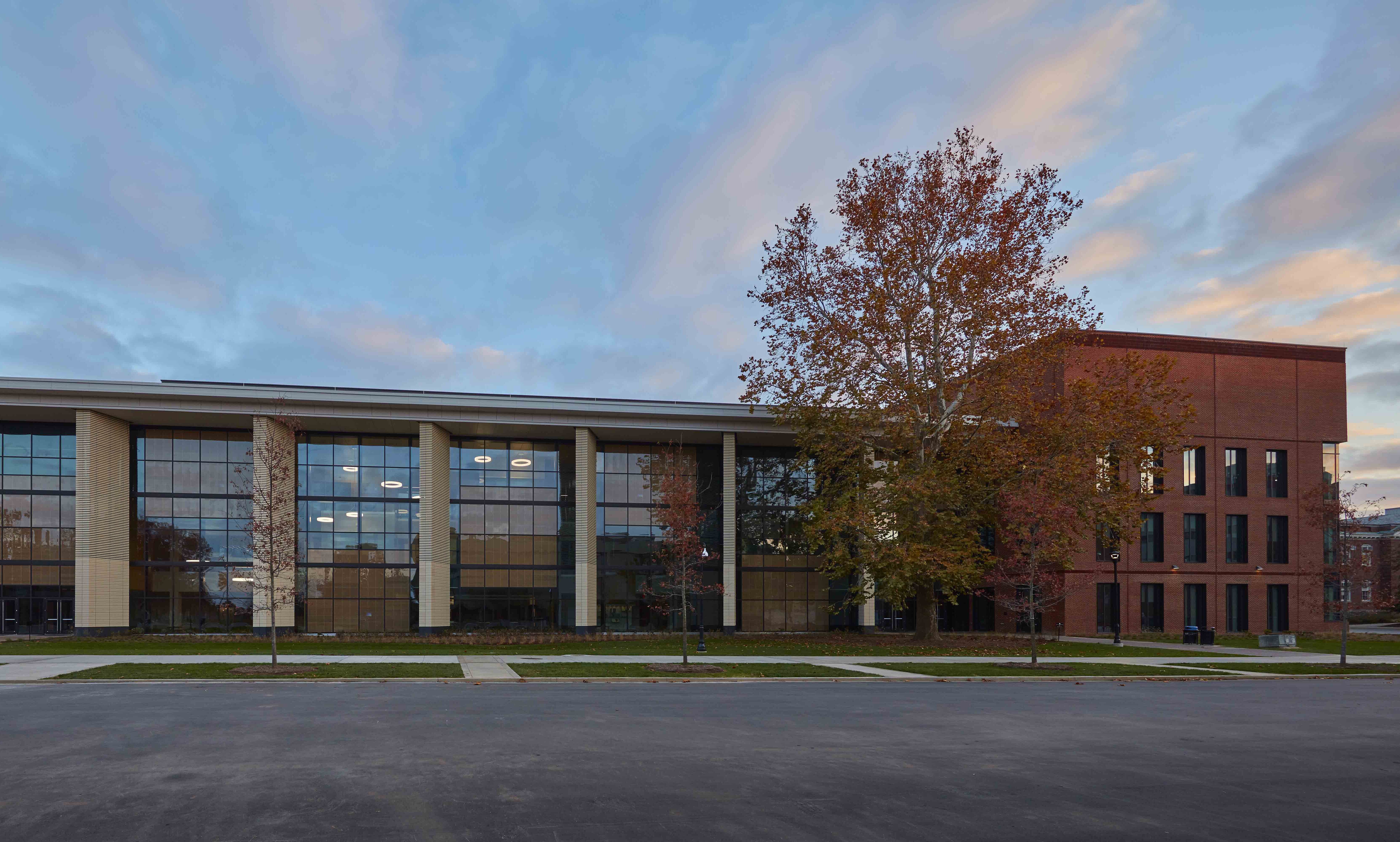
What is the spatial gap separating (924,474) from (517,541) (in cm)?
2161

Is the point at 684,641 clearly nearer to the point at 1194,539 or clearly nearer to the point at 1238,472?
the point at 1194,539

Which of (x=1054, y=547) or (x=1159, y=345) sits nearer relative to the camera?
(x=1054, y=547)

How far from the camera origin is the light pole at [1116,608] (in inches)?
1510

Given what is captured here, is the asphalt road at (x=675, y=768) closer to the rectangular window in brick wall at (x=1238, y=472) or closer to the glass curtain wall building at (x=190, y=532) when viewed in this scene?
the glass curtain wall building at (x=190, y=532)

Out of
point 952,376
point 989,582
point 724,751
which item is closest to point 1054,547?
point 952,376

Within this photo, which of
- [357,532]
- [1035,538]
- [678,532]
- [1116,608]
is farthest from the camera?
[357,532]

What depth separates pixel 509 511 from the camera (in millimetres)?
45812

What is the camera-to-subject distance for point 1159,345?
47.6 metres

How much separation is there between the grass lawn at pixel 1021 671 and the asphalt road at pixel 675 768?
20.3ft

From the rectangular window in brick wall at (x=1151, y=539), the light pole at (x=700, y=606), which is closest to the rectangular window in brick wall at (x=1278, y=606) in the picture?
the rectangular window in brick wall at (x=1151, y=539)

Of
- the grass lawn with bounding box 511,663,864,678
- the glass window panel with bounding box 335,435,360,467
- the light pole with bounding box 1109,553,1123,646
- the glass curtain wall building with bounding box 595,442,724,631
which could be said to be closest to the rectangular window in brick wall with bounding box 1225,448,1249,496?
the light pole with bounding box 1109,553,1123,646

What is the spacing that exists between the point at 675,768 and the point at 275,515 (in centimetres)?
3421

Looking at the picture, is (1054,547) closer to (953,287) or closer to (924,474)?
(924,474)

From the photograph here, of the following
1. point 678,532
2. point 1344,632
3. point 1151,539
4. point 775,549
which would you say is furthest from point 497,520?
point 1344,632
